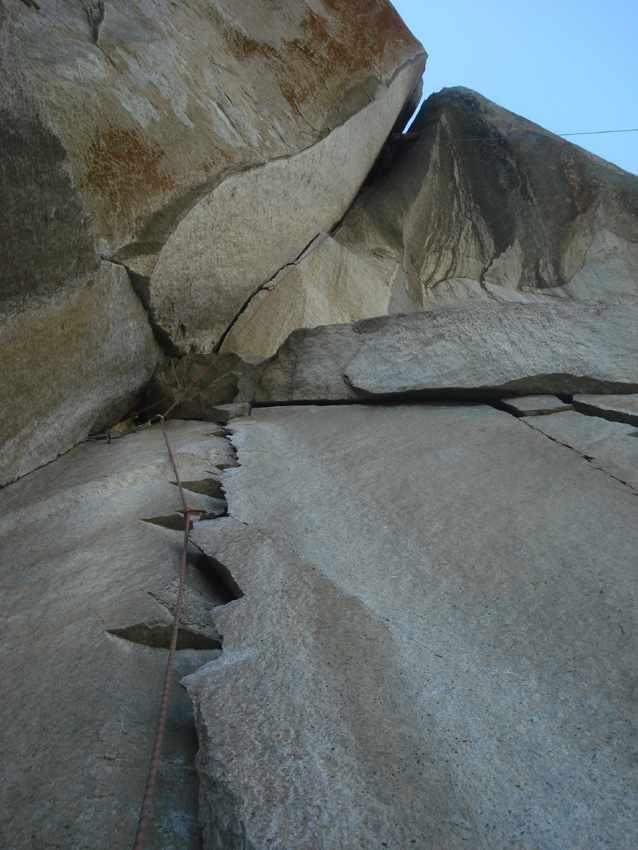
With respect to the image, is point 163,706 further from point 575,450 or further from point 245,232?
point 245,232

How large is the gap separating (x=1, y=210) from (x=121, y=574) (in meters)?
1.19

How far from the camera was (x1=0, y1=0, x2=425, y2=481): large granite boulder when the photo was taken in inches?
88.3

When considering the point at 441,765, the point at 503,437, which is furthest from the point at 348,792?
the point at 503,437

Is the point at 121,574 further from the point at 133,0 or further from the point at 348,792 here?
the point at 133,0

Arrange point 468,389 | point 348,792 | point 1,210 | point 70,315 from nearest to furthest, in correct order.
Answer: point 348,792, point 1,210, point 70,315, point 468,389

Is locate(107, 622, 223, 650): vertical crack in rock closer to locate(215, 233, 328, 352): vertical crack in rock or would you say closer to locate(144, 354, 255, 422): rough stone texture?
locate(144, 354, 255, 422): rough stone texture

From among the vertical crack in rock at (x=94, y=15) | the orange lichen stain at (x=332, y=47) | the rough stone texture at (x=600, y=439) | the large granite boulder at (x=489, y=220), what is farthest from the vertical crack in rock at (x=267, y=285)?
the rough stone texture at (x=600, y=439)

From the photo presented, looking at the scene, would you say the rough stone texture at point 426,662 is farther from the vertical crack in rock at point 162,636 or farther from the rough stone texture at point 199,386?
the rough stone texture at point 199,386

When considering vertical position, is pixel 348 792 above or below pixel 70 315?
below

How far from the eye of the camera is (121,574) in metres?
1.59

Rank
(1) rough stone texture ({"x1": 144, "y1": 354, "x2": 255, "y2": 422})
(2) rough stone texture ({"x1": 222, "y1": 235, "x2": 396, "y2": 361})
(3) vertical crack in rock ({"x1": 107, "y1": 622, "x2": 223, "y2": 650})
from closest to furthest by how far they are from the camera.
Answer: (3) vertical crack in rock ({"x1": 107, "y1": 622, "x2": 223, "y2": 650})
(1) rough stone texture ({"x1": 144, "y1": 354, "x2": 255, "y2": 422})
(2) rough stone texture ({"x1": 222, "y1": 235, "x2": 396, "y2": 361})

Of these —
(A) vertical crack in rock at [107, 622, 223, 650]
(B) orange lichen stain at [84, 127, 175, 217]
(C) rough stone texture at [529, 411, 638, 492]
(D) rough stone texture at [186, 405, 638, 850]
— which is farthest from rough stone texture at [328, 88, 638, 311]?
(A) vertical crack in rock at [107, 622, 223, 650]

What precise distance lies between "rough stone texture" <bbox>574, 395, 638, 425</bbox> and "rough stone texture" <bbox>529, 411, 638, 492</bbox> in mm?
43

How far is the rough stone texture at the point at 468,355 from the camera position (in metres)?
2.77
